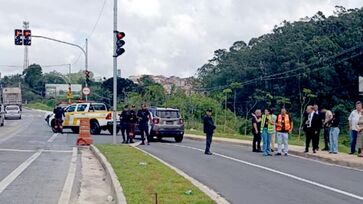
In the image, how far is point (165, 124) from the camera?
32.1 meters

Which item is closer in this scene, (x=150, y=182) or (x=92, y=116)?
(x=150, y=182)

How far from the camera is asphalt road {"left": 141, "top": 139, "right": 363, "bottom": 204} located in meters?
12.6

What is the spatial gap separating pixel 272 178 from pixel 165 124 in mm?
16622

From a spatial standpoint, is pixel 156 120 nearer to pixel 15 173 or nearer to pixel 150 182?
pixel 15 173

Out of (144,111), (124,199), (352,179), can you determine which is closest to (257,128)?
(144,111)

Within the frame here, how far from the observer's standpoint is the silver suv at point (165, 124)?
105 feet

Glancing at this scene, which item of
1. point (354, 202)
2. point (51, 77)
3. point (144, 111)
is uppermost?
point (51, 77)

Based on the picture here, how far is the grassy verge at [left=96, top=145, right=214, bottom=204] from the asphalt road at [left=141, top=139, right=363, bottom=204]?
0.72m

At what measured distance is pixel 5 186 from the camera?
45.9 feet

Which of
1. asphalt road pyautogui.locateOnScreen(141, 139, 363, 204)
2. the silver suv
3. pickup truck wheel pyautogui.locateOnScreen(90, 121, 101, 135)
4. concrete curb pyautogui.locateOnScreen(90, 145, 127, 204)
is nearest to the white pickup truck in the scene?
pickup truck wheel pyautogui.locateOnScreen(90, 121, 101, 135)

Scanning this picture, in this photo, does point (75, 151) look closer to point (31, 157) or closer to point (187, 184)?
point (31, 157)

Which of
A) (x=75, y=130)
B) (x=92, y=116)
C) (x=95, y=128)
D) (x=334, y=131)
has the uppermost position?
(x=92, y=116)

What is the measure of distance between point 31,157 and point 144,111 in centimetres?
740

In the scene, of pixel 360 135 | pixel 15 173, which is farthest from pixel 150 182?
pixel 360 135
